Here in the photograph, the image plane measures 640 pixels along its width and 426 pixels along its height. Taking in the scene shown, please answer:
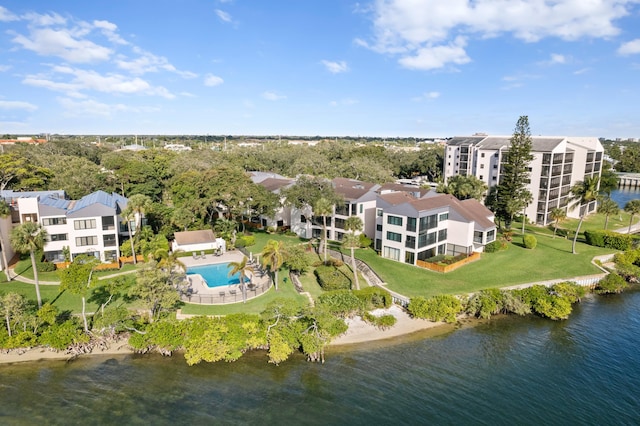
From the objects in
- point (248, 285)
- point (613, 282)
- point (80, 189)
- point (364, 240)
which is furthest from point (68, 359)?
point (613, 282)

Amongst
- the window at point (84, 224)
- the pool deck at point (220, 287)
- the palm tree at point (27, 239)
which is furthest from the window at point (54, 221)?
the pool deck at point (220, 287)

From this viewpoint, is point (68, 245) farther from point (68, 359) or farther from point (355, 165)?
point (355, 165)

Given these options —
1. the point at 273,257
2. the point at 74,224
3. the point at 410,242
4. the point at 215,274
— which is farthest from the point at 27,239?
the point at 410,242

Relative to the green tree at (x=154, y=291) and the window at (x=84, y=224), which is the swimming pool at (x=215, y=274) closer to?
the green tree at (x=154, y=291)

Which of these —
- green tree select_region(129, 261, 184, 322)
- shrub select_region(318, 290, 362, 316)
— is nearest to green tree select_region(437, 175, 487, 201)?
shrub select_region(318, 290, 362, 316)

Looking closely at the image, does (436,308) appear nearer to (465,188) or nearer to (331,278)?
(331,278)

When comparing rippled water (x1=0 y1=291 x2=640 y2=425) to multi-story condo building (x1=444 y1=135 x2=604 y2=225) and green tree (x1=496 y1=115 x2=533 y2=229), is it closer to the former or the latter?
green tree (x1=496 y1=115 x2=533 y2=229)
